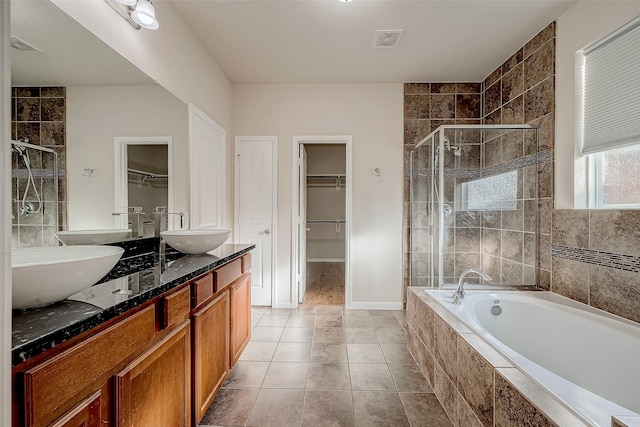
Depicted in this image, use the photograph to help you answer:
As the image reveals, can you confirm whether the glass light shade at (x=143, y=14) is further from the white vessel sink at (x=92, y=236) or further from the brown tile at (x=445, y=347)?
the brown tile at (x=445, y=347)

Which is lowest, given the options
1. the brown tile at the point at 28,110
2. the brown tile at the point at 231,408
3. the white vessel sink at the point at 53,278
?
the brown tile at the point at 231,408

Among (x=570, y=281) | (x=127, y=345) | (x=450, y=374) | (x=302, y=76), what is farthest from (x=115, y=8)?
(x=570, y=281)

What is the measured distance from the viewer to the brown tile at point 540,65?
7.36 feet

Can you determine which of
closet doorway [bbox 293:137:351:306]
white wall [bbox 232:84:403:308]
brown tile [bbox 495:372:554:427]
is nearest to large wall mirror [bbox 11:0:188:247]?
white wall [bbox 232:84:403:308]

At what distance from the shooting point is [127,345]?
3.04ft

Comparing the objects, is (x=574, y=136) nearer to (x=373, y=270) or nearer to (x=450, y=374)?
(x=450, y=374)

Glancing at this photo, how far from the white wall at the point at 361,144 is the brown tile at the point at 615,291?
1681 millimetres

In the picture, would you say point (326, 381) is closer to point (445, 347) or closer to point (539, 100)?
point (445, 347)

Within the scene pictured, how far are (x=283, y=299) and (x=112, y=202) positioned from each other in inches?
88.1

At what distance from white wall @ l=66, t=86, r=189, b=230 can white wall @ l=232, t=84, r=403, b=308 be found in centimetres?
158

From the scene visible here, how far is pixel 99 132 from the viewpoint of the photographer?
56.4 inches

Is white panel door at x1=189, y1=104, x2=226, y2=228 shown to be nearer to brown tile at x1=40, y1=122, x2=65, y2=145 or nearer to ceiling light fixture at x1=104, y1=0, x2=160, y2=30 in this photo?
ceiling light fixture at x1=104, y1=0, x2=160, y2=30

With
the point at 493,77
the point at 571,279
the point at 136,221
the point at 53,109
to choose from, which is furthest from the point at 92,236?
the point at 493,77

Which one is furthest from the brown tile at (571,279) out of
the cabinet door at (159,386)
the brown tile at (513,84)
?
the cabinet door at (159,386)
